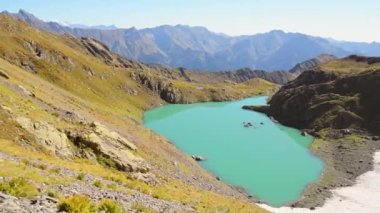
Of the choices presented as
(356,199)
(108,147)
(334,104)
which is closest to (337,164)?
(356,199)

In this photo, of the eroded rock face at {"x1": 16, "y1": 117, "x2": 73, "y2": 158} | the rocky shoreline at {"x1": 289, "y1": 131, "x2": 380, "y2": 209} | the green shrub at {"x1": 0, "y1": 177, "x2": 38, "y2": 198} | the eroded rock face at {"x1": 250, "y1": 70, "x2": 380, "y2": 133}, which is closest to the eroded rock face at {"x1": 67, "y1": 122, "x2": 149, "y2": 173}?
the eroded rock face at {"x1": 16, "y1": 117, "x2": 73, "y2": 158}

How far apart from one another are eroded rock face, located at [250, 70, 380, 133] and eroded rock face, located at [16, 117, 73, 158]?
386ft

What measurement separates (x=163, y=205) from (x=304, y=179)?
62718 millimetres

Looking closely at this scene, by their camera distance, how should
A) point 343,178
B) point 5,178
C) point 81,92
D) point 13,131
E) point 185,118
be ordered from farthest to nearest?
point 185,118 → point 81,92 → point 343,178 → point 13,131 → point 5,178

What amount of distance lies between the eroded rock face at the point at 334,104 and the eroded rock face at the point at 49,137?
117517 mm

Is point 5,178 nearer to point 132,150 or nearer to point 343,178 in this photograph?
point 132,150

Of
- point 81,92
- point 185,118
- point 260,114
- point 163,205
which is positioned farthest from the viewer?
point 260,114

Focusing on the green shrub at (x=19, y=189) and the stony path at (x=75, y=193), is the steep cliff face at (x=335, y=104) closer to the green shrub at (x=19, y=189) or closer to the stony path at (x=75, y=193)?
the stony path at (x=75, y=193)

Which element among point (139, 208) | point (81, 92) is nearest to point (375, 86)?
point (81, 92)

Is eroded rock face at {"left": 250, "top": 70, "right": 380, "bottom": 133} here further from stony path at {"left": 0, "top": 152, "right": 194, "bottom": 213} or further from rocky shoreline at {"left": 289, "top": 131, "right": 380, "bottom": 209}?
stony path at {"left": 0, "top": 152, "right": 194, "bottom": 213}

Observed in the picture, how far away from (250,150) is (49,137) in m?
76.4

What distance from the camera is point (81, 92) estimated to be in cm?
15550

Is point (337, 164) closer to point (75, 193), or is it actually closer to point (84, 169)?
point (84, 169)

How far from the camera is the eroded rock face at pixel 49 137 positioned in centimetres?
4625
